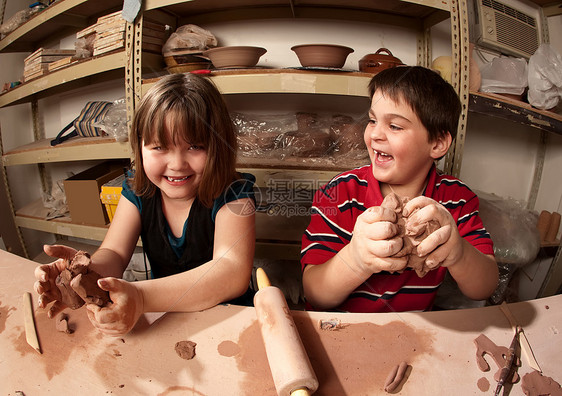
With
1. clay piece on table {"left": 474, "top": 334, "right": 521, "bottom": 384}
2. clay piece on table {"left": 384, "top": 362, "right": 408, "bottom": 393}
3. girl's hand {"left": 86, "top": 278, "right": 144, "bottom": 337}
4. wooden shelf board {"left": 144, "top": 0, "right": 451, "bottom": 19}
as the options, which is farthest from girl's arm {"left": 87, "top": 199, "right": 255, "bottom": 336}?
wooden shelf board {"left": 144, "top": 0, "right": 451, "bottom": 19}

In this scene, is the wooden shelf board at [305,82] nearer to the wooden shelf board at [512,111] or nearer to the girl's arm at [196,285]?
the wooden shelf board at [512,111]

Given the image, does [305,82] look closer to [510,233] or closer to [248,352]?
[248,352]

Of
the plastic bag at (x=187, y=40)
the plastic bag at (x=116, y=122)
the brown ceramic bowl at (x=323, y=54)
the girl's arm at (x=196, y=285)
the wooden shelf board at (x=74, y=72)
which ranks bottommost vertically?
the girl's arm at (x=196, y=285)

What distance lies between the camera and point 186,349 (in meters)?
0.53

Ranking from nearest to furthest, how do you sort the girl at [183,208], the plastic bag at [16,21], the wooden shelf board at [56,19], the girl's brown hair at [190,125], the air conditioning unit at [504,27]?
1. the girl at [183,208]
2. the girl's brown hair at [190,125]
3. the air conditioning unit at [504,27]
4. the wooden shelf board at [56,19]
5. the plastic bag at [16,21]

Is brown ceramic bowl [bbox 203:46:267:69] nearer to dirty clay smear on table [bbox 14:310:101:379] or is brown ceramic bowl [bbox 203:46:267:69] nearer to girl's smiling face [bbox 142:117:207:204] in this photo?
girl's smiling face [bbox 142:117:207:204]

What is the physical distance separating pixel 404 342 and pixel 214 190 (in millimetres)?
596

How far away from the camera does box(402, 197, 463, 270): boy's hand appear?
521 mm

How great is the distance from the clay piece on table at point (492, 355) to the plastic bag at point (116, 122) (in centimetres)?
162

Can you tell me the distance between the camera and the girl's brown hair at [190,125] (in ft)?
2.57

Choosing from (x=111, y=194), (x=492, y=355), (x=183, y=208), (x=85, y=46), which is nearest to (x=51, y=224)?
(x=111, y=194)

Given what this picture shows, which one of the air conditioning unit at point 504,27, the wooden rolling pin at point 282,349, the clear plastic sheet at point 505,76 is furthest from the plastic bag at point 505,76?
the wooden rolling pin at point 282,349

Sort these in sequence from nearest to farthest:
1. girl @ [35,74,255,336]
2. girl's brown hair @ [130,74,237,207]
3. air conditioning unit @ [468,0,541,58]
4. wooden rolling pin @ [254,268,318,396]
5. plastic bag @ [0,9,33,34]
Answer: wooden rolling pin @ [254,268,318,396] < girl @ [35,74,255,336] < girl's brown hair @ [130,74,237,207] < air conditioning unit @ [468,0,541,58] < plastic bag @ [0,9,33,34]

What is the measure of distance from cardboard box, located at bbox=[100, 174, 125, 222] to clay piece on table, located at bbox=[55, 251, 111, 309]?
1.19 m
